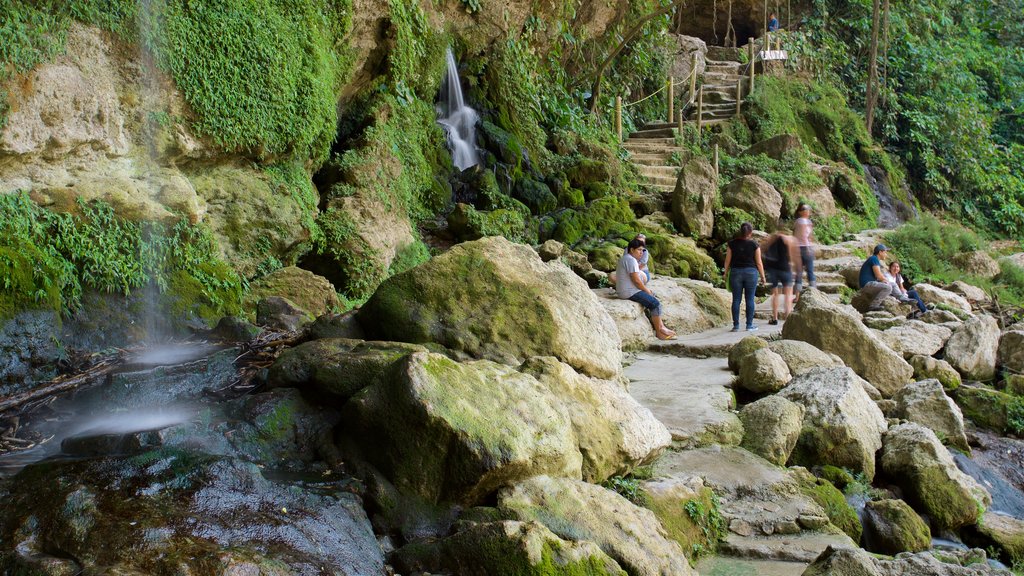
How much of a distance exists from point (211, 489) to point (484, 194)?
11.6 m

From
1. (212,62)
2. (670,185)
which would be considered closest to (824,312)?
(212,62)

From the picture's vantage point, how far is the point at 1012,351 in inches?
393

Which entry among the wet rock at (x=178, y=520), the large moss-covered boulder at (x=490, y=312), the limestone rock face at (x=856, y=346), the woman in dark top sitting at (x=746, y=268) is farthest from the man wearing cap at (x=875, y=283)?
the wet rock at (x=178, y=520)

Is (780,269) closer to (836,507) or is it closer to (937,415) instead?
(937,415)

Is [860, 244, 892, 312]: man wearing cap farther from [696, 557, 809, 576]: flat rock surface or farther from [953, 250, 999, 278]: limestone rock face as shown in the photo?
[696, 557, 809, 576]: flat rock surface

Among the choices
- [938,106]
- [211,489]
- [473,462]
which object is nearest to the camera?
[211,489]

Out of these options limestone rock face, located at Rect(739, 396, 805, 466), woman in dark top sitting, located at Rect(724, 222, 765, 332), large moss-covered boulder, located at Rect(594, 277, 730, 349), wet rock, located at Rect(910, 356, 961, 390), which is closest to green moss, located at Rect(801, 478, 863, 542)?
limestone rock face, located at Rect(739, 396, 805, 466)

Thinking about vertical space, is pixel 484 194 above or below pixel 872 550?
above

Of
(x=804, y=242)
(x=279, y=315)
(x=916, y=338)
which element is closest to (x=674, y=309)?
(x=804, y=242)

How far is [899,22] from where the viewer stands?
26719mm

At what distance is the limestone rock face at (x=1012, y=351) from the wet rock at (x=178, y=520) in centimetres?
948

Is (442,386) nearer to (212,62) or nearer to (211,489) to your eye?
(211,489)

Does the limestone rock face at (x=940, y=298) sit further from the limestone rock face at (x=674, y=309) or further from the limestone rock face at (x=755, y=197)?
the limestone rock face at (x=755, y=197)

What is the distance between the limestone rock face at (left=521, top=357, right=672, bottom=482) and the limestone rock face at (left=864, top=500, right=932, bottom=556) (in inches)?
60.6
